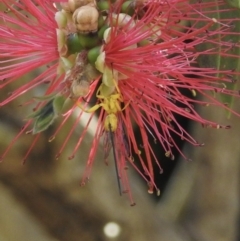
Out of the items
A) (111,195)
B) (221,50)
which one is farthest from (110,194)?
(221,50)

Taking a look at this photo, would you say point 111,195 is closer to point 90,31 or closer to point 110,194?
point 110,194

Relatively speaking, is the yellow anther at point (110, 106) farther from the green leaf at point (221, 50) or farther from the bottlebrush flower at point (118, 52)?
the green leaf at point (221, 50)

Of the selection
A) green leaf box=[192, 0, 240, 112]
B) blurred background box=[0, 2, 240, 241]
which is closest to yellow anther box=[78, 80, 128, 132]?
green leaf box=[192, 0, 240, 112]

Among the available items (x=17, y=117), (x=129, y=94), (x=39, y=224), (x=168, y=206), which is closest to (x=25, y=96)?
(x=17, y=117)

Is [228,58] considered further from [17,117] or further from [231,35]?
[17,117]

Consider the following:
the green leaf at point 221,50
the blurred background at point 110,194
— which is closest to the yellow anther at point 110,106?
the green leaf at point 221,50

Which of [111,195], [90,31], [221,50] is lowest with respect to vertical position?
[111,195]

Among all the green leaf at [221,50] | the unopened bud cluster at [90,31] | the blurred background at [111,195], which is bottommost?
the blurred background at [111,195]

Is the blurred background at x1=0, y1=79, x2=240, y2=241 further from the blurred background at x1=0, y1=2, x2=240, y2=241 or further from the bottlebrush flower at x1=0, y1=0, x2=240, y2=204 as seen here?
the bottlebrush flower at x1=0, y1=0, x2=240, y2=204
